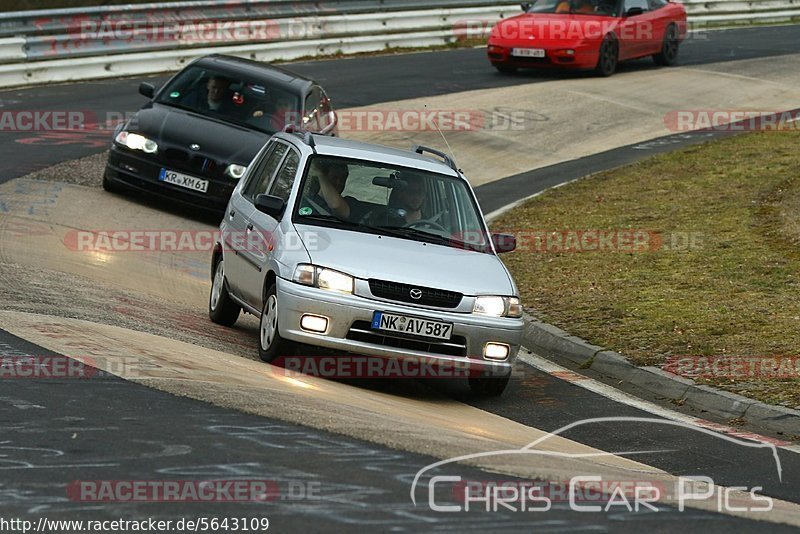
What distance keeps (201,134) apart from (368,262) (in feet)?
24.1

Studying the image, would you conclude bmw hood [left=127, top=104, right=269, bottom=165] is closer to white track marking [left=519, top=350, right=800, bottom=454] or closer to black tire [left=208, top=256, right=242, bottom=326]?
black tire [left=208, top=256, right=242, bottom=326]

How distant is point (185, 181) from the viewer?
642 inches

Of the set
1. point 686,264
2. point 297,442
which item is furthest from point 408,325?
point 686,264

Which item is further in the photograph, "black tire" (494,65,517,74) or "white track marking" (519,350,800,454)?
"black tire" (494,65,517,74)

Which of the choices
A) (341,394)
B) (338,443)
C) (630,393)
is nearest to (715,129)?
(630,393)

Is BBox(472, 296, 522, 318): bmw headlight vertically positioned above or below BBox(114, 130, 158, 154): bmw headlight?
above

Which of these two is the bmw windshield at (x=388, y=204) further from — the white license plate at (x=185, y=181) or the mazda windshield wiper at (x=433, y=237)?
the white license plate at (x=185, y=181)

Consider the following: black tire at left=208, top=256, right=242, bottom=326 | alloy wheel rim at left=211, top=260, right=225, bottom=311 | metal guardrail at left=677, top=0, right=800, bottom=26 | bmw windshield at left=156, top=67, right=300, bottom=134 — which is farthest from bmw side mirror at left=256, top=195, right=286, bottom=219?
metal guardrail at left=677, top=0, right=800, bottom=26

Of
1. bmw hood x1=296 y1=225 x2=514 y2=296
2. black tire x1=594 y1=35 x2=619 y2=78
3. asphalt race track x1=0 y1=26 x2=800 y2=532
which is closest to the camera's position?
asphalt race track x1=0 y1=26 x2=800 y2=532

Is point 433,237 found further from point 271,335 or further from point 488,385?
point 271,335

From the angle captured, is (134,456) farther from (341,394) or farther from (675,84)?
(675,84)

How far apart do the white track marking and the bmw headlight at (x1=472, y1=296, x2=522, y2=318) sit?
3.41ft

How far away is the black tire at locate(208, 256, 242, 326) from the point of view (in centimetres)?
1152

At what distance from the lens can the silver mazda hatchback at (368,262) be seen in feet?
30.9
